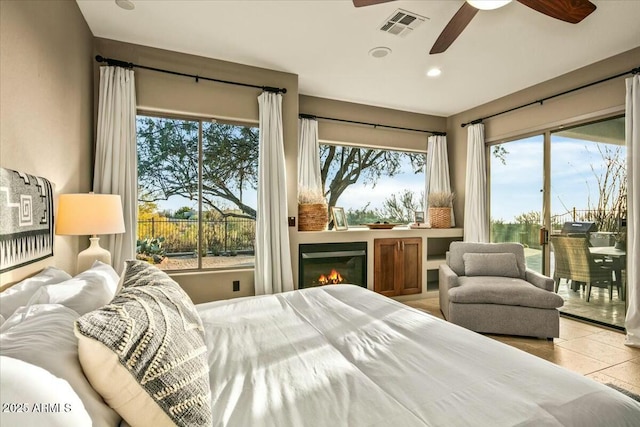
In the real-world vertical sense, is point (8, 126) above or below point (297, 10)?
below

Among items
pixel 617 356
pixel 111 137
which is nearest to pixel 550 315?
pixel 617 356

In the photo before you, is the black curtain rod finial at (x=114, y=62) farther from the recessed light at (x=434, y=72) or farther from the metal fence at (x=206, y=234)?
the recessed light at (x=434, y=72)

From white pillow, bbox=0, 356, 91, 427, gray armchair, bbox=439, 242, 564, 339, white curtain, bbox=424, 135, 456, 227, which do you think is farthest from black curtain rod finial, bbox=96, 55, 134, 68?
white curtain, bbox=424, 135, 456, 227

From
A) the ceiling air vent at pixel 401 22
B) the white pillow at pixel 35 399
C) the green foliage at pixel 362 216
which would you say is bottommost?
the white pillow at pixel 35 399

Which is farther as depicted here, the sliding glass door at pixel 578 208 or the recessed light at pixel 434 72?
the recessed light at pixel 434 72

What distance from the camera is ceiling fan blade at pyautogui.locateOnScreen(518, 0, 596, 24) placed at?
1.94 m

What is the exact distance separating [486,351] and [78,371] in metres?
1.34

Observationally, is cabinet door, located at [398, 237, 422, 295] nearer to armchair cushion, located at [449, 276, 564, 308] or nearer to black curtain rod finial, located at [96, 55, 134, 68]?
armchair cushion, located at [449, 276, 564, 308]

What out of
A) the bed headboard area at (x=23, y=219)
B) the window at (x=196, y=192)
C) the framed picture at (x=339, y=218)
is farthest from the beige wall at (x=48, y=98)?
the framed picture at (x=339, y=218)

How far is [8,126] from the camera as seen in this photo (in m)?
1.45

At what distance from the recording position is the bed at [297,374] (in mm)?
727

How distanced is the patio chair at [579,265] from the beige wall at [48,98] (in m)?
4.90

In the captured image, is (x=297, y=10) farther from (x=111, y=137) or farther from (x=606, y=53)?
(x=606, y=53)

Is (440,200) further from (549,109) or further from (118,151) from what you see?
(118,151)
